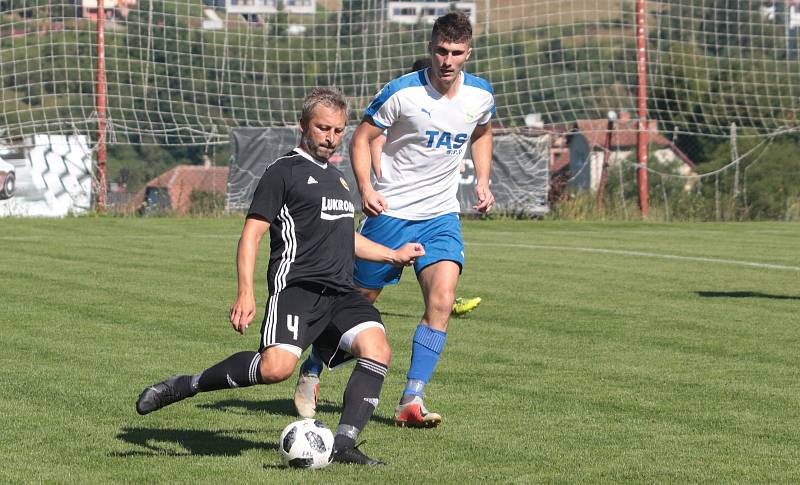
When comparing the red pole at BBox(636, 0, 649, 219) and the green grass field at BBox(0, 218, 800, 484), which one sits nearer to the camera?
the green grass field at BBox(0, 218, 800, 484)

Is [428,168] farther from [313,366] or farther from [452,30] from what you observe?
[313,366]

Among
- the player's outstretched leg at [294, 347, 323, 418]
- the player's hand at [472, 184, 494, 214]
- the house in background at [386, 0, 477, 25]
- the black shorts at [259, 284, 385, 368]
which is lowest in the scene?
the player's outstretched leg at [294, 347, 323, 418]

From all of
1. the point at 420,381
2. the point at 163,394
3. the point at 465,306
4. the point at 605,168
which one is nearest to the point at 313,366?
the point at 420,381

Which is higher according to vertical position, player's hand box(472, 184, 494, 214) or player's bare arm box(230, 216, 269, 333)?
player's hand box(472, 184, 494, 214)

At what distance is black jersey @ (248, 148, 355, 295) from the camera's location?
21.3ft

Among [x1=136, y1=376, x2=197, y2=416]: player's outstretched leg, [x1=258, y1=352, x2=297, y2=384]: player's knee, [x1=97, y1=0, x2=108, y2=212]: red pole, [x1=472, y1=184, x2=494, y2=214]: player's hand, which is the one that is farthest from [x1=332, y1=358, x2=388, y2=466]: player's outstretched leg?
[x1=97, y1=0, x2=108, y2=212]: red pole

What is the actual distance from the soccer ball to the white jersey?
2244 mm

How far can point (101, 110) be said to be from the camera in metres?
30.6

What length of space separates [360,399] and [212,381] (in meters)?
0.71

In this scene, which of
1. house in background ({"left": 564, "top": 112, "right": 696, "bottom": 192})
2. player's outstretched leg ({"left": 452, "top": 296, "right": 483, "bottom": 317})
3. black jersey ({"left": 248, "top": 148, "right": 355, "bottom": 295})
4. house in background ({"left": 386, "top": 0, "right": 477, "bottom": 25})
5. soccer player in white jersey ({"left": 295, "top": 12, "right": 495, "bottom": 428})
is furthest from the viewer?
house in background ({"left": 386, "top": 0, "right": 477, "bottom": 25})

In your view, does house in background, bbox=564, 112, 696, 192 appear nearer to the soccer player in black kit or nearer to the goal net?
the goal net

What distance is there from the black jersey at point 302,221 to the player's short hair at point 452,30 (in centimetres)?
140

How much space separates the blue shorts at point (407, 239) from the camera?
800 cm

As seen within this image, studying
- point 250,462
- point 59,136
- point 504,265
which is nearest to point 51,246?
point 504,265
